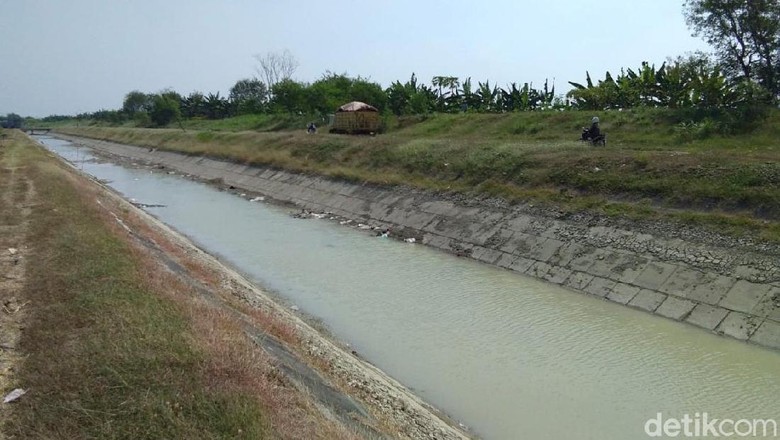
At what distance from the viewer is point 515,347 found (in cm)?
1062

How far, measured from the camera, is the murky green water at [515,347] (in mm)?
8406

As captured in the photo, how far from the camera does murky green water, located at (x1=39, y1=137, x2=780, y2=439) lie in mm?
8406

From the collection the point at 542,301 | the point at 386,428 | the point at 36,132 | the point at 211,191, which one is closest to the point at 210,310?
the point at 386,428

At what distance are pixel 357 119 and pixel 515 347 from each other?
31.8 meters

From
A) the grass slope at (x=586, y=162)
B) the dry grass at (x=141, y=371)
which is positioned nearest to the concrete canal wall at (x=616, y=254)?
the grass slope at (x=586, y=162)

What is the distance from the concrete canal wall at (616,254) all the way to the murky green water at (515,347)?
0.54 meters

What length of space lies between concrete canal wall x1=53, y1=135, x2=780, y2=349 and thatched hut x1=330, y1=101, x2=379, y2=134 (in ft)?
54.2

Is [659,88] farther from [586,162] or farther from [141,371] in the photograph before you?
[141,371]

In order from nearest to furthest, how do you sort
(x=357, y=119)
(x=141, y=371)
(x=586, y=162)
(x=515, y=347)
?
1. (x=141, y=371)
2. (x=515, y=347)
3. (x=586, y=162)
4. (x=357, y=119)

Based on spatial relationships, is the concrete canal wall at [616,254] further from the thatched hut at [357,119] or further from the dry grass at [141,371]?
the thatched hut at [357,119]

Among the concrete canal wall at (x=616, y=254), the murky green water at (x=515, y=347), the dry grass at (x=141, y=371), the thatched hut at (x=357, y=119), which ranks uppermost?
the thatched hut at (x=357, y=119)

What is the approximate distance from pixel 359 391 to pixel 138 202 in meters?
26.8

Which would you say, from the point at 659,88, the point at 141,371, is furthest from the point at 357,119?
the point at 141,371

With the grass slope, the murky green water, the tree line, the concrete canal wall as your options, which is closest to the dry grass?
the murky green water
